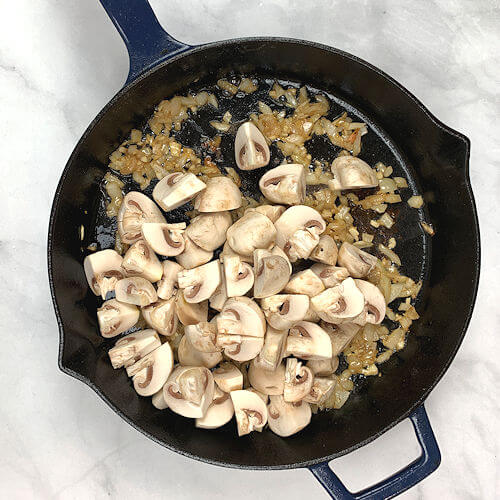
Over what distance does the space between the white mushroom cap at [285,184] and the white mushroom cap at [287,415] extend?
1.97ft

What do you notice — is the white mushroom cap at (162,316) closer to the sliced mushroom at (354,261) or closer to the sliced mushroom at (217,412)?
the sliced mushroom at (217,412)

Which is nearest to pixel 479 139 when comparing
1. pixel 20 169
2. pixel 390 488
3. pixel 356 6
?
pixel 356 6

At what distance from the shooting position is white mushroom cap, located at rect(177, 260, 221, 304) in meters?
1.66

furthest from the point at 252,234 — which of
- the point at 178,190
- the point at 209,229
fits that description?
the point at 178,190

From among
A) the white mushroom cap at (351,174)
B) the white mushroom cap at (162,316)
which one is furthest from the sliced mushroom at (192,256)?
the white mushroom cap at (351,174)

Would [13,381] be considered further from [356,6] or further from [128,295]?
[356,6]

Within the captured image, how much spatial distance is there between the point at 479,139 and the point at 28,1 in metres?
1.60

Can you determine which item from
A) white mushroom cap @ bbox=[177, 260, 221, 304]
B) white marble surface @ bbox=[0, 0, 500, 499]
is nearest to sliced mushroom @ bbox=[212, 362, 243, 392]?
white mushroom cap @ bbox=[177, 260, 221, 304]

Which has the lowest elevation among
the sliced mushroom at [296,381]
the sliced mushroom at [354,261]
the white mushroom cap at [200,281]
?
the sliced mushroom at [296,381]

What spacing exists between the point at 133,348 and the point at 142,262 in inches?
10.0

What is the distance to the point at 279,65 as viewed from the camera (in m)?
1.86

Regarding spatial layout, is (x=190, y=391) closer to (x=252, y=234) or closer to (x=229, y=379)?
(x=229, y=379)

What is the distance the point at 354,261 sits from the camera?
1699 mm

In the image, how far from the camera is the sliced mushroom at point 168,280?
1705 millimetres
